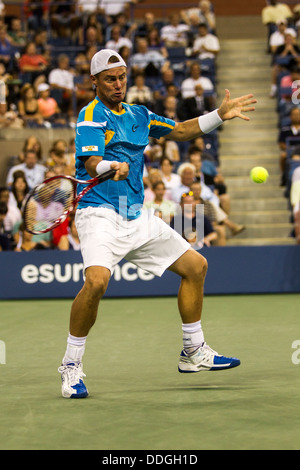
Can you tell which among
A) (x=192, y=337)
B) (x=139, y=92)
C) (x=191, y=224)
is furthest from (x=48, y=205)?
(x=139, y=92)

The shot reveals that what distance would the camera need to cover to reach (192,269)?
5.24 meters

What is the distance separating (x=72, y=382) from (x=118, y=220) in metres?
1.09

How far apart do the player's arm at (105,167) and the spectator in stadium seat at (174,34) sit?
458 inches

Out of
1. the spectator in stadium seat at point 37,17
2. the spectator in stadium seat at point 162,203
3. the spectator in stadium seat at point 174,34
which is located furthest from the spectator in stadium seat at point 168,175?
the spectator in stadium seat at point 37,17

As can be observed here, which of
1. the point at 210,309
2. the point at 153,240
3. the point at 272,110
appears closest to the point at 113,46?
the point at 272,110

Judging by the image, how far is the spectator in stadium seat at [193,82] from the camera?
14.3 metres

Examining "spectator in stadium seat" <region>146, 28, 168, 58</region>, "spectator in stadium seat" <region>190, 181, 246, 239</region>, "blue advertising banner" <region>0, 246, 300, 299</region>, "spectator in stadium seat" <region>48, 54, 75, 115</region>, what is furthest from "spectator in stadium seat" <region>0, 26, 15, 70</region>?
"blue advertising banner" <region>0, 246, 300, 299</region>

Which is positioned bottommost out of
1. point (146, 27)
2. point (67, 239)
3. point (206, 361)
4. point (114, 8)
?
A: point (206, 361)

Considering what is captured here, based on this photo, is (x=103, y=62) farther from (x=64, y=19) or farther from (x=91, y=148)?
(x=64, y=19)

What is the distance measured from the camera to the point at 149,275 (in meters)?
10.2

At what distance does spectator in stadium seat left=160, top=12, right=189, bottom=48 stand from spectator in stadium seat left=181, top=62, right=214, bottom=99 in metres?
→ 1.69

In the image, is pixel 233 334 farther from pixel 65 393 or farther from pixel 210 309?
pixel 65 393

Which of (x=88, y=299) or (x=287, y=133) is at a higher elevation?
(x=287, y=133)
